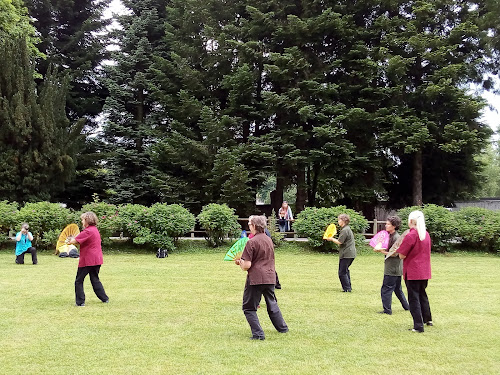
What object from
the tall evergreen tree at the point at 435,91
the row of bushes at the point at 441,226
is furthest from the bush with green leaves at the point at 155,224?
the tall evergreen tree at the point at 435,91

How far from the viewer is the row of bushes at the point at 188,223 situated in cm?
1808

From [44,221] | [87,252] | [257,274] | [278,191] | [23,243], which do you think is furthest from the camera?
[278,191]

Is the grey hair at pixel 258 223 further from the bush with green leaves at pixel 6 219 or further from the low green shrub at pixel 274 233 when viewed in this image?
the bush with green leaves at pixel 6 219

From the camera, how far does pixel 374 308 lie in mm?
8320

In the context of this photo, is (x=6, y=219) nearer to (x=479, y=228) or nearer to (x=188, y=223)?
(x=188, y=223)

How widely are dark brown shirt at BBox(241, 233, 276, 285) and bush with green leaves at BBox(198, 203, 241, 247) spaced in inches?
505

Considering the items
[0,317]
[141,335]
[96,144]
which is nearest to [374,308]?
[141,335]

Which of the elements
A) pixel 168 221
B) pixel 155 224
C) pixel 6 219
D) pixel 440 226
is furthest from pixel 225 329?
pixel 440 226

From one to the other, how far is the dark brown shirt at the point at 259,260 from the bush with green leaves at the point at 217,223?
42.1ft

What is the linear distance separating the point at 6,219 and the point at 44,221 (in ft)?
4.52

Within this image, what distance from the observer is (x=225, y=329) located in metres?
6.74

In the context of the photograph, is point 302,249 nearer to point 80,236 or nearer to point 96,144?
point 80,236

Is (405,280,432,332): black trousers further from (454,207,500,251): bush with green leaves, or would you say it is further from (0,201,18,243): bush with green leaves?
(0,201,18,243): bush with green leaves

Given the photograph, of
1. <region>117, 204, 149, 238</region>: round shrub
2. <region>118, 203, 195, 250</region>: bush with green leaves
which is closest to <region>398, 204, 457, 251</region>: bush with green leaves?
<region>118, 203, 195, 250</region>: bush with green leaves
